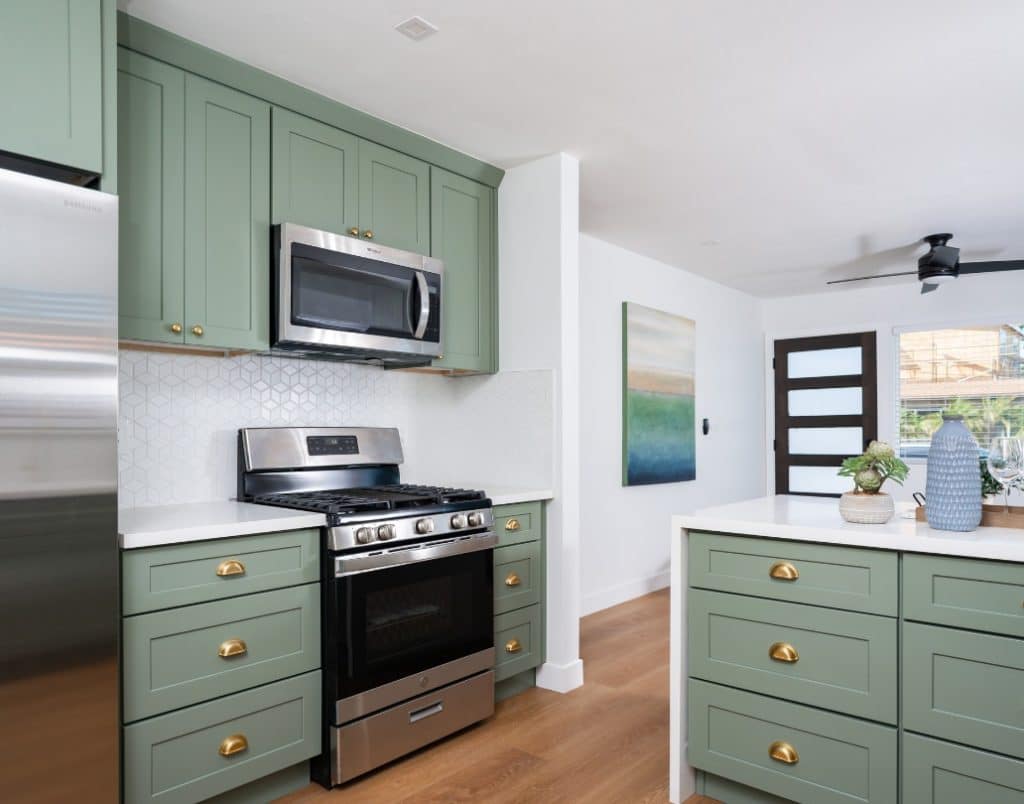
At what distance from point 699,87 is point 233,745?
271 centimetres

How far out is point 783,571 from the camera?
2.10m

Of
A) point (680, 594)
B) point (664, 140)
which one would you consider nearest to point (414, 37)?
point (664, 140)

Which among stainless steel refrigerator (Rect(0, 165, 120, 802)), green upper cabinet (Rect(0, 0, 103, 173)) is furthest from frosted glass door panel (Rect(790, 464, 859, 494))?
green upper cabinet (Rect(0, 0, 103, 173))

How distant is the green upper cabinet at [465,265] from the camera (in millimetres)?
3309

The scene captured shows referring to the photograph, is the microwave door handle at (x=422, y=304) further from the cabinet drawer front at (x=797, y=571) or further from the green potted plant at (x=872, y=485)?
the green potted plant at (x=872, y=485)

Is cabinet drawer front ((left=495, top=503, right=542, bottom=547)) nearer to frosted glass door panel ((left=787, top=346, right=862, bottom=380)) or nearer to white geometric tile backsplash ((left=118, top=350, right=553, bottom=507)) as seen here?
white geometric tile backsplash ((left=118, top=350, right=553, bottom=507))

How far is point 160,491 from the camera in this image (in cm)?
268

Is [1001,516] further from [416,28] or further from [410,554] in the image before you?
[416,28]

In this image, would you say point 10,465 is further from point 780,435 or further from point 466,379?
point 780,435

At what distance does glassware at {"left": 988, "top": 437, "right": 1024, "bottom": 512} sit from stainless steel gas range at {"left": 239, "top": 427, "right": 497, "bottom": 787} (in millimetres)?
1698

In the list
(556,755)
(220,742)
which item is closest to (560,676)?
(556,755)

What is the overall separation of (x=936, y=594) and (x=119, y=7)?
2.81 metres

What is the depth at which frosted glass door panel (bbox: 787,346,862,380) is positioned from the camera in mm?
6512

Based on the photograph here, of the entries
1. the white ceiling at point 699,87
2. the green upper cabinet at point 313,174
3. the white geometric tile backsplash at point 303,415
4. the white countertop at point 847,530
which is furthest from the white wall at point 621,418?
the white countertop at point 847,530
